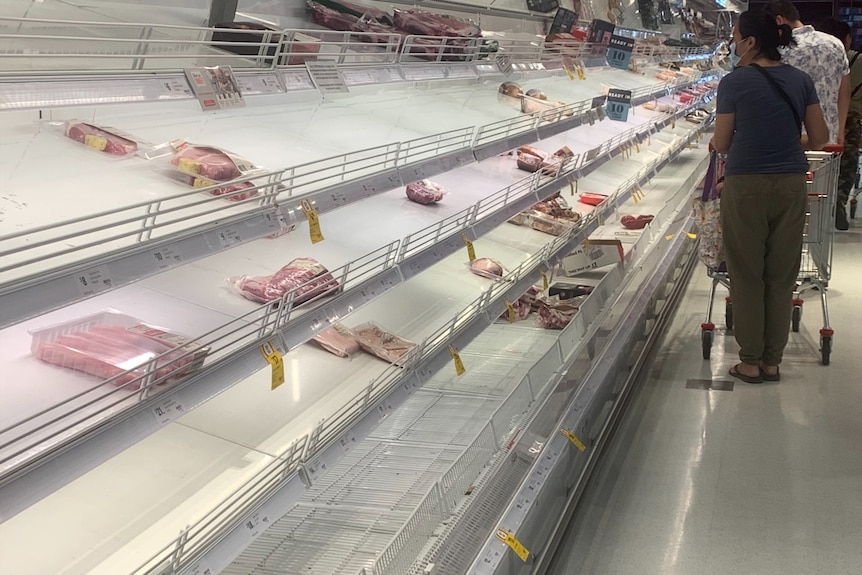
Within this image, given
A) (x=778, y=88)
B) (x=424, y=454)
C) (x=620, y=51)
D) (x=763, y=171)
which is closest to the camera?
(x=424, y=454)

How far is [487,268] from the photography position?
295cm

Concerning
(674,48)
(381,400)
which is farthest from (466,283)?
(674,48)

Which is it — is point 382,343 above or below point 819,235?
below

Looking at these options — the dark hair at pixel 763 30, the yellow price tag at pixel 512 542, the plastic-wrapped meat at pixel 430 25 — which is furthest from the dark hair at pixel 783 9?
the yellow price tag at pixel 512 542

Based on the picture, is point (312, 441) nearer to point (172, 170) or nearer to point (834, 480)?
point (172, 170)

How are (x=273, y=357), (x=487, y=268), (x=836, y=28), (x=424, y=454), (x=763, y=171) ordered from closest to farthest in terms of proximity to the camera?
(x=273, y=357)
(x=424, y=454)
(x=487, y=268)
(x=763, y=171)
(x=836, y=28)

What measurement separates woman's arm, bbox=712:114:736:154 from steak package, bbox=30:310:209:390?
2.79 m

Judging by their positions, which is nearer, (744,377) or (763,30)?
(763,30)

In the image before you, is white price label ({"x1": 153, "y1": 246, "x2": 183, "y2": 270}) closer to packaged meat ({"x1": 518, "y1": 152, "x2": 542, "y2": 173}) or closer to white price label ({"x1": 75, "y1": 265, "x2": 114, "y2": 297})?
white price label ({"x1": 75, "y1": 265, "x2": 114, "y2": 297})

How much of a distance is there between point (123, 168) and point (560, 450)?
1.41 m

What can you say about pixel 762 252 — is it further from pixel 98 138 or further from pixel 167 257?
pixel 167 257

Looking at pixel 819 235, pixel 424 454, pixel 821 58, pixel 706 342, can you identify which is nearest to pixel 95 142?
pixel 424 454

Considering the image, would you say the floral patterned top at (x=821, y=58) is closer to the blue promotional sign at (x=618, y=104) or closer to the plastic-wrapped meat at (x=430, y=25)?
the blue promotional sign at (x=618, y=104)

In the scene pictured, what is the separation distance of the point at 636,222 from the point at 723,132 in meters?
1.13
